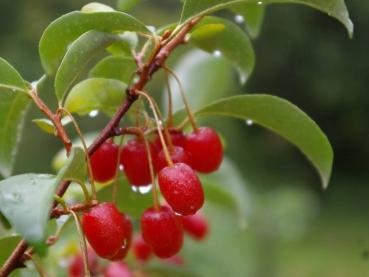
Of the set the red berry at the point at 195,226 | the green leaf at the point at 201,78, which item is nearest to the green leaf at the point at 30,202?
the red berry at the point at 195,226

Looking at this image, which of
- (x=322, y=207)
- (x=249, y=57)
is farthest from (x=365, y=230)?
(x=249, y=57)

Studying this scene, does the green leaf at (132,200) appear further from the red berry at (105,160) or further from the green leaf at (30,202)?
the green leaf at (30,202)

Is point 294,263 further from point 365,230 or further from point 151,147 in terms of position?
point 151,147

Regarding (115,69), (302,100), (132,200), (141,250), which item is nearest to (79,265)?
(141,250)

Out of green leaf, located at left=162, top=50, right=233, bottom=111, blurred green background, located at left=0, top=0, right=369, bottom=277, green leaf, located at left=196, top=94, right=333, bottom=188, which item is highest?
green leaf, located at left=196, top=94, right=333, bottom=188

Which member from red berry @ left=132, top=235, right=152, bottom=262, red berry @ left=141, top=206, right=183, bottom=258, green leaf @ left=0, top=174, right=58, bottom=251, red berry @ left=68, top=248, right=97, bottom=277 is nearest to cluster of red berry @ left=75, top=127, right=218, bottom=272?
red berry @ left=141, top=206, right=183, bottom=258

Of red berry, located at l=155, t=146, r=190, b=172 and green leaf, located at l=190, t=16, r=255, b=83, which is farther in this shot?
green leaf, located at l=190, t=16, r=255, b=83

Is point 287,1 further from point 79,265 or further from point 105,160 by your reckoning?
point 79,265

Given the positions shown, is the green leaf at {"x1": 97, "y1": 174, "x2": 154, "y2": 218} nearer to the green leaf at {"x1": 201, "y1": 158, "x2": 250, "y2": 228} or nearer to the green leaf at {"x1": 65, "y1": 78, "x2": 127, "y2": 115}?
the green leaf at {"x1": 65, "y1": 78, "x2": 127, "y2": 115}
